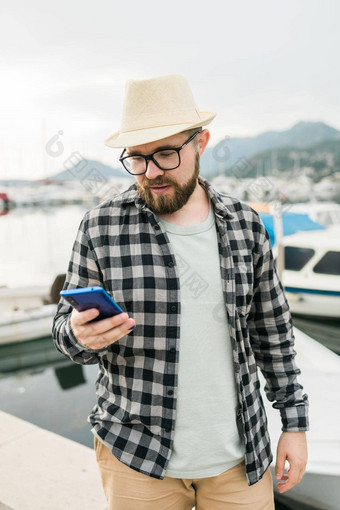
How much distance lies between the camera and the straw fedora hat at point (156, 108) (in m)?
1.28

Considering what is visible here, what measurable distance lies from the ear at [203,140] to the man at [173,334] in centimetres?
7

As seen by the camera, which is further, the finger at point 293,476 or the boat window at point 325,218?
the boat window at point 325,218

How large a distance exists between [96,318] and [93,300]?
74mm

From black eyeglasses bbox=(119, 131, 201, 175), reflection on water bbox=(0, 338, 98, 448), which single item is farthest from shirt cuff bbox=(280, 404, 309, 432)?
reflection on water bbox=(0, 338, 98, 448)

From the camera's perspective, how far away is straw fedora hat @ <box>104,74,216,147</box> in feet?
4.20

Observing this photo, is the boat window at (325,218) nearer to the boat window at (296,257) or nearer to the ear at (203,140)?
the boat window at (296,257)

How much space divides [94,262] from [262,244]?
534mm

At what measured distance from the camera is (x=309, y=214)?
40.8ft

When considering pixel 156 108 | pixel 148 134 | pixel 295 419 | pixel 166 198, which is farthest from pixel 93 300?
pixel 295 419

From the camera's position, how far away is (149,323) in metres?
1.18

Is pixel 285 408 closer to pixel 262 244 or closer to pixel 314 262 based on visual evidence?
pixel 262 244

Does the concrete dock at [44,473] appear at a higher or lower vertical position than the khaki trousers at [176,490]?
lower

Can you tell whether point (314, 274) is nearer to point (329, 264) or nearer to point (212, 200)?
point (329, 264)

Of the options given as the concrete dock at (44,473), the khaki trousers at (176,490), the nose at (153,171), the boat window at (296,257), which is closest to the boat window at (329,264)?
the boat window at (296,257)
